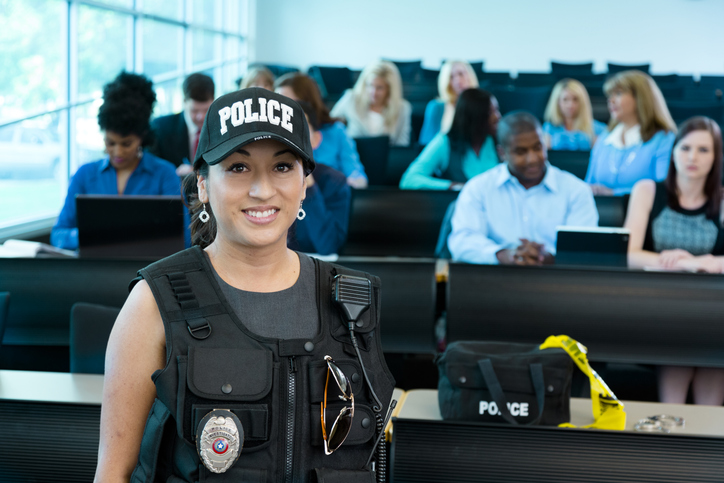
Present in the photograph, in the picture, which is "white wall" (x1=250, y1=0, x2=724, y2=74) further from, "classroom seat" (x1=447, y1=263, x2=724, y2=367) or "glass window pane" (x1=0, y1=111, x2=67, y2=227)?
"classroom seat" (x1=447, y1=263, x2=724, y2=367)

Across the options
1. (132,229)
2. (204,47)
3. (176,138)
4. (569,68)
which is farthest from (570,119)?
(569,68)

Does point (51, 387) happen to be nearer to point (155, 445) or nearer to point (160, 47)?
point (155, 445)

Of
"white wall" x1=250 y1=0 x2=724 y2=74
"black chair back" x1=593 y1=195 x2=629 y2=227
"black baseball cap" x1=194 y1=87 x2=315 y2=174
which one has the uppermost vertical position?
"white wall" x1=250 y1=0 x2=724 y2=74

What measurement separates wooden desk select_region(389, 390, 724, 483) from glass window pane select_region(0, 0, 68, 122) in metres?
3.83

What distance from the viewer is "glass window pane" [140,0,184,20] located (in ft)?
22.9

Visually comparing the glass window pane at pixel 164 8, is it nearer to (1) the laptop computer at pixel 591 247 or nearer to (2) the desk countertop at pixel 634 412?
(1) the laptop computer at pixel 591 247

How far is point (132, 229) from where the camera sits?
2785mm

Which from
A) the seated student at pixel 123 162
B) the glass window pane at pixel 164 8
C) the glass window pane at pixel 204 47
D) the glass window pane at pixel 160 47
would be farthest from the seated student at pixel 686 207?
the glass window pane at pixel 204 47

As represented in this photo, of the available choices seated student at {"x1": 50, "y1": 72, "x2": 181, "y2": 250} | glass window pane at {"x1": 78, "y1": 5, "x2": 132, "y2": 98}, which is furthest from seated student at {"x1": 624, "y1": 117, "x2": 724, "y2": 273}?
glass window pane at {"x1": 78, "y1": 5, "x2": 132, "y2": 98}

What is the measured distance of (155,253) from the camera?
2818 millimetres

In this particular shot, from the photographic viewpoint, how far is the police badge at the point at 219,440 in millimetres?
A: 1045

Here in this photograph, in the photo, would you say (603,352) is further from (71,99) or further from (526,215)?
(71,99)

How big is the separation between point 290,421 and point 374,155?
186 inches

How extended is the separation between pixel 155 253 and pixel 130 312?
1772 mm
